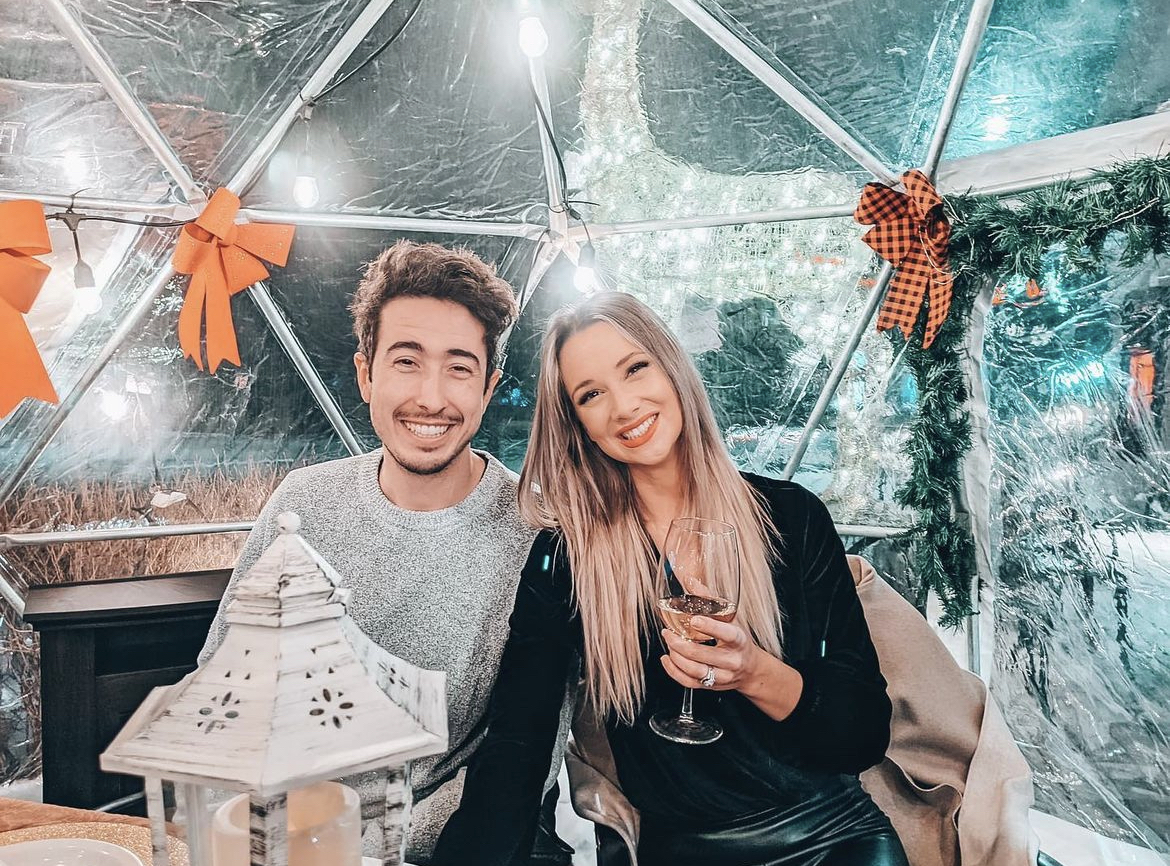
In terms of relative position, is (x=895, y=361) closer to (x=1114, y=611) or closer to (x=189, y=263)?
(x=1114, y=611)

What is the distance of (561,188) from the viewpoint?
2961 mm

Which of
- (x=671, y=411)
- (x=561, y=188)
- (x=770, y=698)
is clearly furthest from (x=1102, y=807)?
(x=561, y=188)

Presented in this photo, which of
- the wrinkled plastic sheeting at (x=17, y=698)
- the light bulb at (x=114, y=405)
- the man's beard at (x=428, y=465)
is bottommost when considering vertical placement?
the wrinkled plastic sheeting at (x=17, y=698)

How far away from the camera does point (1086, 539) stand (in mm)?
2418

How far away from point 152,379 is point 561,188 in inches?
65.8

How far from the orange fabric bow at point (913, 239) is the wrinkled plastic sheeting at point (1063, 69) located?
0.84 ft

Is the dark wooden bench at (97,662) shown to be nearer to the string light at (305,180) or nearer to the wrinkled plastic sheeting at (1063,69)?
the string light at (305,180)

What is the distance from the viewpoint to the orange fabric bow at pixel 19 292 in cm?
206

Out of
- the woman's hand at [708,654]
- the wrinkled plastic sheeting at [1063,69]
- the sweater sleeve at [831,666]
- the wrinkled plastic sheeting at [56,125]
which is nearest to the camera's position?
the woman's hand at [708,654]

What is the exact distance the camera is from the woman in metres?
1.50

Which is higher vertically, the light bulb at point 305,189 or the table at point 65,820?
the light bulb at point 305,189

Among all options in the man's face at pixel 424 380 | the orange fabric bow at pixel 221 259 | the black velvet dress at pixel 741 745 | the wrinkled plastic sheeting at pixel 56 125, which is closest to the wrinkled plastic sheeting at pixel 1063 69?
the black velvet dress at pixel 741 745

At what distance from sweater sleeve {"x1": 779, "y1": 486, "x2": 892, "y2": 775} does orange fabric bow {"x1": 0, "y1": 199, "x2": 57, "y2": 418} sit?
2.03 m

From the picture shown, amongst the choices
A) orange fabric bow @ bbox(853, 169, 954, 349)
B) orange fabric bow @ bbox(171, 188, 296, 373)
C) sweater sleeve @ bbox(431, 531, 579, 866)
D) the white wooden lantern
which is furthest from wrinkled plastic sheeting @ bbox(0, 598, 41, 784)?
orange fabric bow @ bbox(853, 169, 954, 349)
